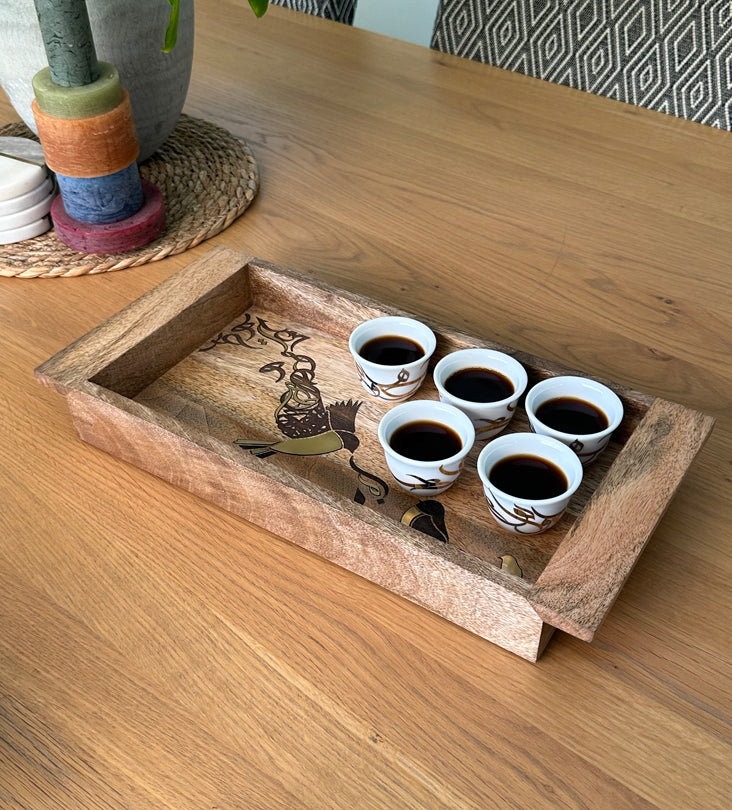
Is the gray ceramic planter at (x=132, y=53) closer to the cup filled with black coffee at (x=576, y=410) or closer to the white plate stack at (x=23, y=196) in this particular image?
the white plate stack at (x=23, y=196)

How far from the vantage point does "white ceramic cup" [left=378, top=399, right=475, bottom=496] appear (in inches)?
25.3

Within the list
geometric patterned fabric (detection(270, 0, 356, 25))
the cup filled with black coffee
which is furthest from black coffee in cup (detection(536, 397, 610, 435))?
geometric patterned fabric (detection(270, 0, 356, 25))

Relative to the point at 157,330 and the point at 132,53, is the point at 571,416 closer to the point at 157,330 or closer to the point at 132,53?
the point at 157,330

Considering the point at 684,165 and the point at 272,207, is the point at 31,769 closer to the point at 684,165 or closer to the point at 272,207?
the point at 272,207

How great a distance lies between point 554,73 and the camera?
133 cm

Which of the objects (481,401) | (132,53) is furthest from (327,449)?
(132,53)

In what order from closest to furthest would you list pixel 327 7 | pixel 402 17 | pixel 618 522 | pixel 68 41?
1. pixel 618 522
2. pixel 68 41
3. pixel 327 7
4. pixel 402 17

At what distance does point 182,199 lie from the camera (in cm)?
108

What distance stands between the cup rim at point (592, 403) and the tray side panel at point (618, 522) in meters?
0.02

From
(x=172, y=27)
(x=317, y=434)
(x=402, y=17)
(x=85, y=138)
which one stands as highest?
(x=172, y=27)

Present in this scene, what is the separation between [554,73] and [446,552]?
1008 mm

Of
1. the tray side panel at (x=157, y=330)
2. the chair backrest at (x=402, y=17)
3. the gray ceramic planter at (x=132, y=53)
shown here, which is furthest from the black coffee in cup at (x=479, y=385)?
the chair backrest at (x=402, y=17)

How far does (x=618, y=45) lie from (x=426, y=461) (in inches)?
34.5

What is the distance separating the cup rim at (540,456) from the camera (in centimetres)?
61
